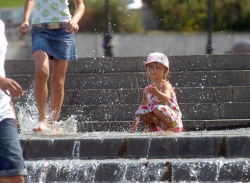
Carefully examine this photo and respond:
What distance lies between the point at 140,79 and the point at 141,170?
346 centimetres

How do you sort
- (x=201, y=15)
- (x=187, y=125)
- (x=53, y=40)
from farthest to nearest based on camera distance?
(x=201, y=15)
(x=187, y=125)
(x=53, y=40)

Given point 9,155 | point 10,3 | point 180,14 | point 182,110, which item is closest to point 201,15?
point 180,14

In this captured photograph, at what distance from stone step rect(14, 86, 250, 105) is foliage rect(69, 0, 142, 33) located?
64.9 ft

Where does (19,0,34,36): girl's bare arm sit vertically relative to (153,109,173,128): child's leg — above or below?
above

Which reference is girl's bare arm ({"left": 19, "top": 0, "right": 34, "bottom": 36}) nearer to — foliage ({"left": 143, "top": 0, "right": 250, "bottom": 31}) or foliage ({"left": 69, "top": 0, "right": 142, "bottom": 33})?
foliage ({"left": 69, "top": 0, "right": 142, "bottom": 33})

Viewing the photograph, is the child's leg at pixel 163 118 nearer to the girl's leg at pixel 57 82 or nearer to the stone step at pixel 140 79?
the girl's leg at pixel 57 82

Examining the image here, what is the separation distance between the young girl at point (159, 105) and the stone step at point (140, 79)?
6.56 ft

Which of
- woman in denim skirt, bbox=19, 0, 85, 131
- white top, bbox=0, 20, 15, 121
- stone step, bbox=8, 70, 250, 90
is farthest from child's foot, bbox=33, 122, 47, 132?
white top, bbox=0, 20, 15, 121

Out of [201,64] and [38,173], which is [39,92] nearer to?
[38,173]

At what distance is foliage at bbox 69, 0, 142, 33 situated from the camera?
30094 millimetres

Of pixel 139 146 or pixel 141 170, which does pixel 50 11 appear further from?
pixel 141 170

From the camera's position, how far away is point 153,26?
113 ft

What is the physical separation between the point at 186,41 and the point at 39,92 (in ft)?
63.8

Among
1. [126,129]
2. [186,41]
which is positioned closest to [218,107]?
[126,129]
